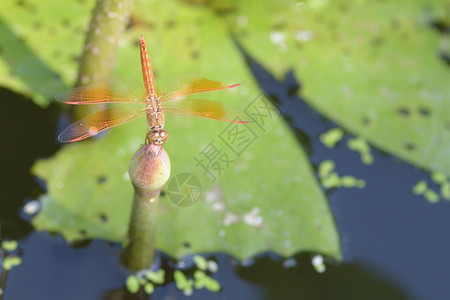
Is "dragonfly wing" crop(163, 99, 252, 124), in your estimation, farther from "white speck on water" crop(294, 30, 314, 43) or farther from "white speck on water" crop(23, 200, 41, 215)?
"white speck on water" crop(294, 30, 314, 43)

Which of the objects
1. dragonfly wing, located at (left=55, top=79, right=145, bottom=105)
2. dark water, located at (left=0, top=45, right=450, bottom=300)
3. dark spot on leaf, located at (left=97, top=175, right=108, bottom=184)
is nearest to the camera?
dragonfly wing, located at (left=55, top=79, right=145, bottom=105)

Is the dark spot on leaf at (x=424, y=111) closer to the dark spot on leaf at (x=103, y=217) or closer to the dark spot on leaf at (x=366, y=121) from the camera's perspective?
the dark spot on leaf at (x=366, y=121)

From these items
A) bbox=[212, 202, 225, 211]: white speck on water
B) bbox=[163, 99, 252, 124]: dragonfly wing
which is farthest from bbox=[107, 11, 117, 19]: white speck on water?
bbox=[212, 202, 225, 211]: white speck on water

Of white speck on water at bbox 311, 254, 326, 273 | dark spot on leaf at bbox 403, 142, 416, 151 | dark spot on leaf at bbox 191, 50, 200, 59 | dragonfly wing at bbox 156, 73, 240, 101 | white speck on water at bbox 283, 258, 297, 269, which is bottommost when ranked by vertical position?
white speck on water at bbox 311, 254, 326, 273

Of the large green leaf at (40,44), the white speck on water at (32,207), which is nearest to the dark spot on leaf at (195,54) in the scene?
the large green leaf at (40,44)

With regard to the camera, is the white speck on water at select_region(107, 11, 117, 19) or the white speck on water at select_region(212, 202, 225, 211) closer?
the white speck on water at select_region(107, 11, 117, 19)

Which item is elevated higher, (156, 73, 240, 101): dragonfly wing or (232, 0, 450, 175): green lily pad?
(156, 73, 240, 101): dragonfly wing

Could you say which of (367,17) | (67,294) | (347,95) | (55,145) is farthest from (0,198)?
(367,17)
